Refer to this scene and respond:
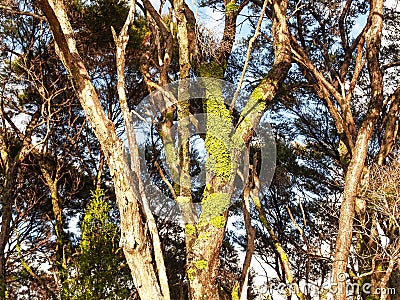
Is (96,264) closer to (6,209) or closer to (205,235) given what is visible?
(205,235)

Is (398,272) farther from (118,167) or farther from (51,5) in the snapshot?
(51,5)

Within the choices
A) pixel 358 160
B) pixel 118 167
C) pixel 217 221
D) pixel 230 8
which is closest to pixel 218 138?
pixel 217 221

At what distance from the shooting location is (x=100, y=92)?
38.3 feet

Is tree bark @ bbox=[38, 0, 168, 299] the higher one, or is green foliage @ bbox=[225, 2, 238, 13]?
green foliage @ bbox=[225, 2, 238, 13]

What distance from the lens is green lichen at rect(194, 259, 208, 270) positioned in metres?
6.51

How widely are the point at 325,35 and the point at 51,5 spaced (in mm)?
6197

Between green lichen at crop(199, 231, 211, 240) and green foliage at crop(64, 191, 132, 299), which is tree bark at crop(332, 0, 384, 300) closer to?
green lichen at crop(199, 231, 211, 240)

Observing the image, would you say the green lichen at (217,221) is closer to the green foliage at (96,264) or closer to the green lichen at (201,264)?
the green lichen at (201,264)

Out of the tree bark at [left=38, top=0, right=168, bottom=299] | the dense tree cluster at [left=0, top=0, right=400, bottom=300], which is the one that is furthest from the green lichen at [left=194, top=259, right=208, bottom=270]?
the tree bark at [left=38, top=0, right=168, bottom=299]

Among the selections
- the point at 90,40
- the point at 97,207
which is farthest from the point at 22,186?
the point at 97,207

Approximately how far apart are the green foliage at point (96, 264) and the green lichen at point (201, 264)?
2.00 metres

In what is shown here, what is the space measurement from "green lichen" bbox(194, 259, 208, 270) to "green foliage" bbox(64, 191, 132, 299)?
2.00 meters

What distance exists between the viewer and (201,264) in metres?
6.52

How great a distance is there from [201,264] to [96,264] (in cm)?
222
